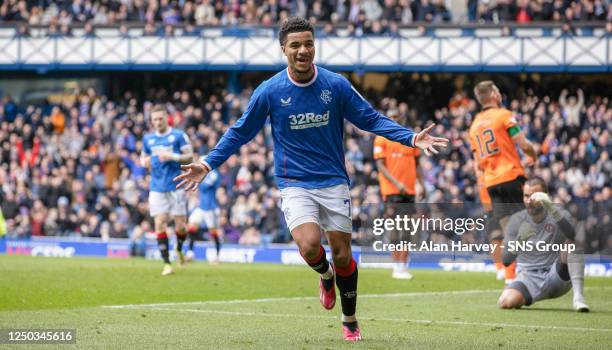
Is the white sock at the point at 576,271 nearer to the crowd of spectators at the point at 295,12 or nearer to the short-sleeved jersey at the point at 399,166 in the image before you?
the short-sleeved jersey at the point at 399,166

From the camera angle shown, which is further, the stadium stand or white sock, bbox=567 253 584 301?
the stadium stand

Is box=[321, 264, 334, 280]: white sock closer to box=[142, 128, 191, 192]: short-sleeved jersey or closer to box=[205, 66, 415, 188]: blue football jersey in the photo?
box=[205, 66, 415, 188]: blue football jersey

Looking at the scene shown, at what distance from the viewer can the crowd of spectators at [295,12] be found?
3422 cm

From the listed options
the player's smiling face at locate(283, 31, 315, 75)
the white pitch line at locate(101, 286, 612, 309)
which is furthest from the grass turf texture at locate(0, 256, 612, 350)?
the player's smiling face at locate(283, 31, 315, 75)

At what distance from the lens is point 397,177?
18938 mm

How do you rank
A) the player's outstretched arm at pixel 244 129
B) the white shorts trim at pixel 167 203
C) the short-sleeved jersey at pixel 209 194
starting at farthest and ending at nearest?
the short-sleeved jersey at pixel 209 194 < the white shorts trim at pixel 167 203 < the player's outstretched arm at pixel 244 129

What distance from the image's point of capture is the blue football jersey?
995cm

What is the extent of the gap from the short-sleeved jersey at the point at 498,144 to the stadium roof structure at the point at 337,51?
1883 cm

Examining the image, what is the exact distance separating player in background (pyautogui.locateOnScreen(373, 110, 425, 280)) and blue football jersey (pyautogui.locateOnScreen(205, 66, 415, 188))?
27.9 ft

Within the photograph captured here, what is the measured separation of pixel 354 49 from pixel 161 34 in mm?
6696

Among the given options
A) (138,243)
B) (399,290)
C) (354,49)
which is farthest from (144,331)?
(354,49)

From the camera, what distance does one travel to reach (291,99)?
9.95 metres

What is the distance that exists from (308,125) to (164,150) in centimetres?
910

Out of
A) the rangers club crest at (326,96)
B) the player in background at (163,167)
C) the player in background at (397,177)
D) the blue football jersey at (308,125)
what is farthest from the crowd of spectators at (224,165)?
the rangers club crest at (326,96)
